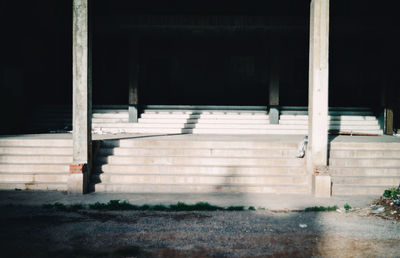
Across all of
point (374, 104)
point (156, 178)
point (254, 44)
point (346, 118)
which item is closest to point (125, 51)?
point (254, 44)

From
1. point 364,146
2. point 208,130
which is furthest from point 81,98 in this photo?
point 364,146

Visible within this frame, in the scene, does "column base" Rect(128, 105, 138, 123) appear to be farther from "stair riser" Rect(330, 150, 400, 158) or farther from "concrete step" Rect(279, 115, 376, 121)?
"stair riser" Rect(330, 150, 400, 158)

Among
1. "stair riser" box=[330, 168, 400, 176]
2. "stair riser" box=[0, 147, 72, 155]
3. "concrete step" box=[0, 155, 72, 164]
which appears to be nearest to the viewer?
"stair riser" box=[330, 168, 400, 176]

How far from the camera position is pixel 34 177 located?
7910 millimetres

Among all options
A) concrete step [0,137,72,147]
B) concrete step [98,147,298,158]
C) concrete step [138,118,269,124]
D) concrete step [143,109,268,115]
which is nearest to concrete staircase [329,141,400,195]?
concrete step [98,147,298,158]

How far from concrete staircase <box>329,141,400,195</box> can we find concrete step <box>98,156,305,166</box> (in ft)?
3.05

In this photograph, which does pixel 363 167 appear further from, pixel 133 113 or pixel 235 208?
pixel 133 113

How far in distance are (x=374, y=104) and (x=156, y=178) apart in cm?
982

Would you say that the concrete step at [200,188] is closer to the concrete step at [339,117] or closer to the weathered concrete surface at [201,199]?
the weathered concrete surface at [201,199]

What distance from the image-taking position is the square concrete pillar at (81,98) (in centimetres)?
735

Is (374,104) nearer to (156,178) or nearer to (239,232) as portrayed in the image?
(156,178)

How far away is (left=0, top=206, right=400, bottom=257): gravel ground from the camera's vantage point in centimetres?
445

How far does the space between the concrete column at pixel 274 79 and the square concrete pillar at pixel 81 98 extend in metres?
6.84

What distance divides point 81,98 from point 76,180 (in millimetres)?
1728
